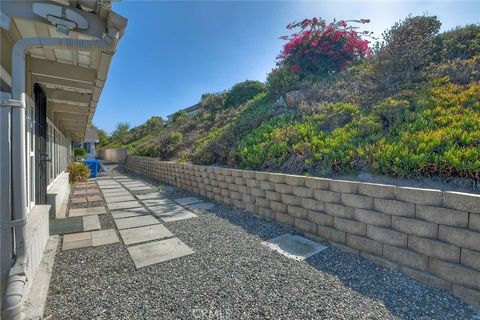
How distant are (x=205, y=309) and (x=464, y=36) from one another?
8581mm

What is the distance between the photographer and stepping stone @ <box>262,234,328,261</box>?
2.98 m

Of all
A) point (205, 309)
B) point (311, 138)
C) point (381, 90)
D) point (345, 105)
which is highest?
point (381, 90)

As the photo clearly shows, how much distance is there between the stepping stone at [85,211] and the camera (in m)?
4.88

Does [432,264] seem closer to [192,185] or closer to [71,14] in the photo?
[71,14]

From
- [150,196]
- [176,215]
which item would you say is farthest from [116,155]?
[176,215]

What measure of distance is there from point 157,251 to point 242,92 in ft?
37.3

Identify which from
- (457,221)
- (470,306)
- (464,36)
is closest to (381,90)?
(464,36)

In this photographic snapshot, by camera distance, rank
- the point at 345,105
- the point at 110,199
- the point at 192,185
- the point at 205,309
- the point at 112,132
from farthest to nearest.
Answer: the point at 112,132, the point at 192,185, the point at 110,199, the point at 345,105, the point at 205,309

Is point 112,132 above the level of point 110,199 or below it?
above

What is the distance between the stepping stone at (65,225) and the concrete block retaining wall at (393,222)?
3365mm

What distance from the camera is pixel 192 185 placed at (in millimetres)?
7098

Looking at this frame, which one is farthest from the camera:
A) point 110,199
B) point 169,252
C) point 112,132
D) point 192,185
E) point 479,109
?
point 112,132

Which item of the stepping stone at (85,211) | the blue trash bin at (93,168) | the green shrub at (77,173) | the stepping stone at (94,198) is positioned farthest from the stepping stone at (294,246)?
the blue trash bin at (93,168)

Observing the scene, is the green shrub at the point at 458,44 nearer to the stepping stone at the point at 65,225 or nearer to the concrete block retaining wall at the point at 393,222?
the concrete block retaining wall at the point at 393,222
